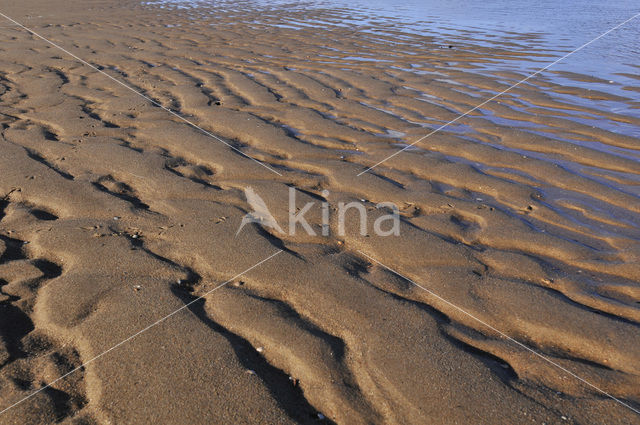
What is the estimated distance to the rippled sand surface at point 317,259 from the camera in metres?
2.04

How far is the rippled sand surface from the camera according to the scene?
2.04m

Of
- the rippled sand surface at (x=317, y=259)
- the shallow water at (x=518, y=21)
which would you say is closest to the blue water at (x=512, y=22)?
the shallow water at (x=518, y=21)

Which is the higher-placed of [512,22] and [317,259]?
[317,259]

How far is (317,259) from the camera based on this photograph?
2.98 metres

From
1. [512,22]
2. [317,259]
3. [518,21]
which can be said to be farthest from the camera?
[518,21]

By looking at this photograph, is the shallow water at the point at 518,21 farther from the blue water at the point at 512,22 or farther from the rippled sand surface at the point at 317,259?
the rippled sand surface at the point at 317,259

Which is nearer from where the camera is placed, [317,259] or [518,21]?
[317,259]

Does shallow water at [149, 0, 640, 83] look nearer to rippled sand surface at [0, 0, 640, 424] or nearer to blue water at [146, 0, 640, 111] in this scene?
blue water at [146, 0, 640, 111]

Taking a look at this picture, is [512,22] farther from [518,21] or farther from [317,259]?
[317,259]

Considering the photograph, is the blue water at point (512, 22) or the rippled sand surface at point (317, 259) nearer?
the rippled sand surface at point (317, 259)

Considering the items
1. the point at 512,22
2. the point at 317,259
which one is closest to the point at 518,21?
the point at 512,22

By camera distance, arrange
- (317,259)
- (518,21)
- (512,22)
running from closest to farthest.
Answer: (317,259) → (512,22) → (518,21)

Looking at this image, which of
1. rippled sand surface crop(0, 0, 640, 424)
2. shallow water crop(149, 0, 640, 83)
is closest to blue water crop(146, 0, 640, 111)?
shallow water crop(149, 0, 640, 83)

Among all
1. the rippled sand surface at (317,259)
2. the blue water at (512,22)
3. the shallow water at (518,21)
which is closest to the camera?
the rippled sand surface at (317,259)
